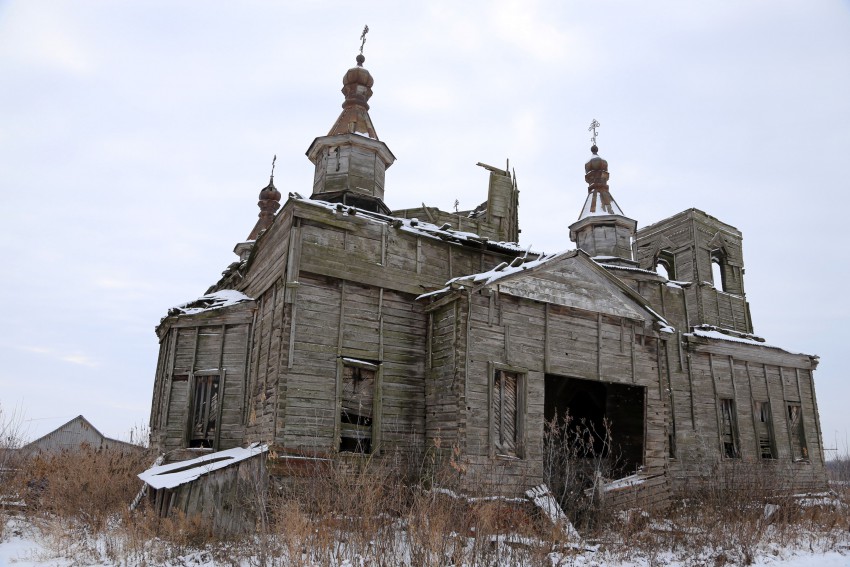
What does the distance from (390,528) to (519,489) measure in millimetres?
5712

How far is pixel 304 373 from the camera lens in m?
14.0

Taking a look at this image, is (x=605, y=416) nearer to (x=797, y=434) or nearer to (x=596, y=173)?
(x=797, y=434)

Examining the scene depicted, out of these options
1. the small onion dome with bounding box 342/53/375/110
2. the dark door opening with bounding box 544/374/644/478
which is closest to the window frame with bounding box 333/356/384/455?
the dark door opening with bounding box 544/374/644/478

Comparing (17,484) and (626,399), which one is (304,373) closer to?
(17,484)

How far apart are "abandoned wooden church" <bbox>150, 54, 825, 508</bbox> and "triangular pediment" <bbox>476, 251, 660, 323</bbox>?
0.16 feet

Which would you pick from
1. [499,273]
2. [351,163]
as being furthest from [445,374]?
[351,163]

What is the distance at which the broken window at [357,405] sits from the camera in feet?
47.2

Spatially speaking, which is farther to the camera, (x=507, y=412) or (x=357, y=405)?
(x=357, y=405)

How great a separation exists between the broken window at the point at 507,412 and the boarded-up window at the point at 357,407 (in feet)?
10.1

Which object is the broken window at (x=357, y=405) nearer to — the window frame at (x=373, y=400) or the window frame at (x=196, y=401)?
the window frame at (x=373, y=400)

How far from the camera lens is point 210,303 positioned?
18.1m

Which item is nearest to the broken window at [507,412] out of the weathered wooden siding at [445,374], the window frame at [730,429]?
the weathered wooden siding at [445,374]

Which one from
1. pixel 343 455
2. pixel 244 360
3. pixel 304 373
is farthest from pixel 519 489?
pixel 244 360

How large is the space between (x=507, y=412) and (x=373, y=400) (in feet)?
10.9
